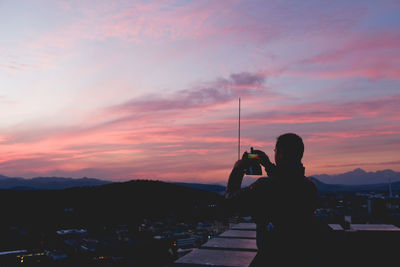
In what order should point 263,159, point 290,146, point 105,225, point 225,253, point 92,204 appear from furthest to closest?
point 92,204, point 105,225, point 225,253, point 263,159, point 290,146

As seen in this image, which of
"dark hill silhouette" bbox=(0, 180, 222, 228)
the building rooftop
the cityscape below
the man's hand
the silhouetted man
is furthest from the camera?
"dark hill silhouette" bbox=(0, 180, 222, 228)

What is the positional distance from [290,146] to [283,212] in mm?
408

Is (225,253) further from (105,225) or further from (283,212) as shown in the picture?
(105,225)

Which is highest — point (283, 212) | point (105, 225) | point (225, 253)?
point (283, 212)

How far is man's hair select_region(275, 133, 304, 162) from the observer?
2.24m

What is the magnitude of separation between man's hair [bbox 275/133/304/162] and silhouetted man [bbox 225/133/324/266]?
0.21 ft

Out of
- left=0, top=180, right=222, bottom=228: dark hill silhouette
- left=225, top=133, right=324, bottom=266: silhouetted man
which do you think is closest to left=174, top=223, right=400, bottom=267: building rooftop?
left=225, top=133, right=324, bottom=266: silhouetted man

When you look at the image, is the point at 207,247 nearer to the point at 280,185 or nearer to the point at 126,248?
the point at 280,185

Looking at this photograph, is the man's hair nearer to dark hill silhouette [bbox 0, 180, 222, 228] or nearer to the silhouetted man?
the silhouetted man

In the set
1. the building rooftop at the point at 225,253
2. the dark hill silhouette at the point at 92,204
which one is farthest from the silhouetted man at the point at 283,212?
A: the dark hill silhouette at the point at 92,204

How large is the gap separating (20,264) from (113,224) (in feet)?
190

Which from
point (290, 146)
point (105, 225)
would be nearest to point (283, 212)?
point (290, 146)

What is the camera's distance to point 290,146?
2254 mm

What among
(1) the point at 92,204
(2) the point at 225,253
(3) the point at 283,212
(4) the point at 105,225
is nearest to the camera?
(3) the point at 283,212
